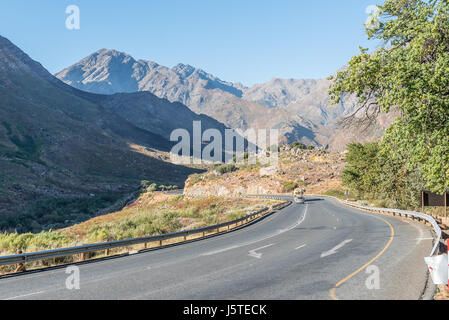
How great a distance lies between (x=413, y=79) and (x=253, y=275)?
7235 mm

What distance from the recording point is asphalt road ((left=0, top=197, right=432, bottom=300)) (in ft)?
26.0

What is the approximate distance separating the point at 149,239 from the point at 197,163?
487ft

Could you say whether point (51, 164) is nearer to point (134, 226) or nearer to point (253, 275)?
point (134, 226)

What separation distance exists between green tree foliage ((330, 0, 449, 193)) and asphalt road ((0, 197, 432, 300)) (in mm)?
3589

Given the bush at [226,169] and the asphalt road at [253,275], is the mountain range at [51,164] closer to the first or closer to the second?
the bush at [226,169]

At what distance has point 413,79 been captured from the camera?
10.7 m

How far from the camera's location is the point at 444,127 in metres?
11.1

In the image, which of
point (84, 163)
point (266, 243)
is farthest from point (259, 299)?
point (84, 163)

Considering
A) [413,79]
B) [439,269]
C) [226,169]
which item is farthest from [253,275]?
[226,169]

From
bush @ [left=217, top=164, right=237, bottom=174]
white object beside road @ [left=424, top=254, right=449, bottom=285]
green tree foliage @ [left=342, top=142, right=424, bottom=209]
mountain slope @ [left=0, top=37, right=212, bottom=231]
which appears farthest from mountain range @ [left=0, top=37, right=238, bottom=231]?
white object beside road @ [left=424, top=254, right=449, bottom=285]

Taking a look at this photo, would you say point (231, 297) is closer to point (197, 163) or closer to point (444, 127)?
point (444, 127)

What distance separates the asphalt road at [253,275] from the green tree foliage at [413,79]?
3.59m

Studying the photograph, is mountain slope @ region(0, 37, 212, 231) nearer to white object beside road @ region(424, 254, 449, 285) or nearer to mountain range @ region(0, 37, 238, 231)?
mountain range @ region(0, 37, 238, 231)

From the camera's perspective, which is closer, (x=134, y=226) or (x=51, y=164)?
(x=134, y=226)
